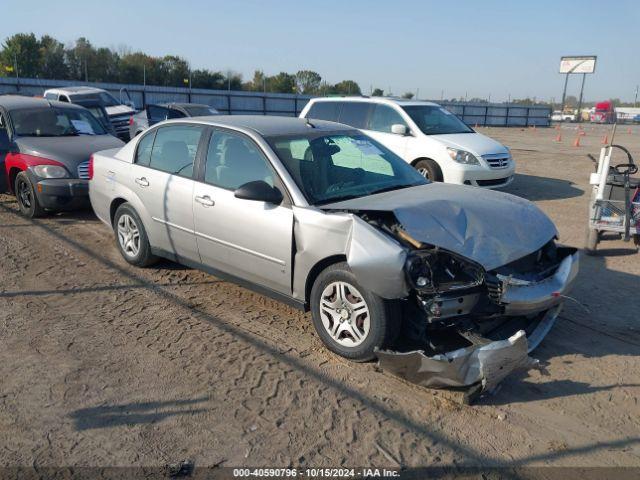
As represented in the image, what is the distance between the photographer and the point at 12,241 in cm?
688

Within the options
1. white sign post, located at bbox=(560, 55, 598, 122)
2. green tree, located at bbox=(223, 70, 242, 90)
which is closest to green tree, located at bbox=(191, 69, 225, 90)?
green tree, located at bbox=(223, 70, 242, 90)

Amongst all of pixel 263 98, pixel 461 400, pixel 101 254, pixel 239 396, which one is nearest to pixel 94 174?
pixel 101 254

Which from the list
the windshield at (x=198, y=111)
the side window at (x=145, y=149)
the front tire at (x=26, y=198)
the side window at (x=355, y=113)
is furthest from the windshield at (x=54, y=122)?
the windshield at (x=198, y=111)

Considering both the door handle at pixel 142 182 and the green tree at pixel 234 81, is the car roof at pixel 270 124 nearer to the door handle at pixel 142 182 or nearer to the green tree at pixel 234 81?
the door handle at pixel 142 182

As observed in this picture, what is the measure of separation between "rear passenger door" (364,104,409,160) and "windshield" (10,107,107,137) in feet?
16.3

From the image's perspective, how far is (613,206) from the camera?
6926mm

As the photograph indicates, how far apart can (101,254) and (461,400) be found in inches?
185

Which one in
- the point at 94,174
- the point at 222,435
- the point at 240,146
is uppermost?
the point at 240,146

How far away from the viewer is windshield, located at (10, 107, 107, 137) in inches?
335

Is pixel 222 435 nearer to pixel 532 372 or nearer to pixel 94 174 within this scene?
pixel 532 372

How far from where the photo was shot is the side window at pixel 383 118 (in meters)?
10.5

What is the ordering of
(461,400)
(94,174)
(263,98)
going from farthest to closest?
(263,98) → (94,174) → (461,400)

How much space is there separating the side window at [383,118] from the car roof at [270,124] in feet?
17.2

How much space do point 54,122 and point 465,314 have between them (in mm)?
7759
